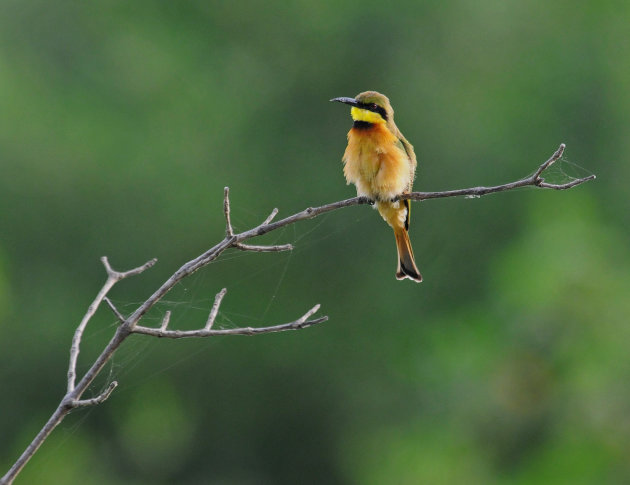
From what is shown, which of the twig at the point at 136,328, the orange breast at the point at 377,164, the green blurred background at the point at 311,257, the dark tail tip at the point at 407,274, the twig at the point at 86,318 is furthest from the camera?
the green blurred background at the point at 311,257

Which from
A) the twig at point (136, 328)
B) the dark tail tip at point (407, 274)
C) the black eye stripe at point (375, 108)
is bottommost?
the twig at point (136, 328)

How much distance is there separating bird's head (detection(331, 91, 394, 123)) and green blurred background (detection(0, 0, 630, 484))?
5368mm

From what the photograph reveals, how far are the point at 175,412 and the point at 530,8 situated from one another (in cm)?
695

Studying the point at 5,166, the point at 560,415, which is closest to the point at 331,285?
the point at 560,415

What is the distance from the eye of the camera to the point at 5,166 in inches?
383

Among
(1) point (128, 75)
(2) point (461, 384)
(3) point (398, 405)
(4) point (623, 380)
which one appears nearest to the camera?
(4) point (623, 380)

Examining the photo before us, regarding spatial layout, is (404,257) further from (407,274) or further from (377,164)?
(377,164)

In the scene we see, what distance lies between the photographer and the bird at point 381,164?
2.80m

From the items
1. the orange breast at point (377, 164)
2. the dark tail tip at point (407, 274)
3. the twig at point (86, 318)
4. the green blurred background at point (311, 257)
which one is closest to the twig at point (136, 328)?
the twig at point (86, 318)

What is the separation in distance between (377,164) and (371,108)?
27cm

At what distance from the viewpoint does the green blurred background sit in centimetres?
888

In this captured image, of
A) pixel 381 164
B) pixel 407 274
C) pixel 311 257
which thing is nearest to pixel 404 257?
pixel 407 274

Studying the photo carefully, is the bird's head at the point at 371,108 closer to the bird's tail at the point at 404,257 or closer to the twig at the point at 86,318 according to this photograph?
the bird's tail at the point at 404,257

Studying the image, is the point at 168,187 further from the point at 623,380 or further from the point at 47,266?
the point at 623,380
